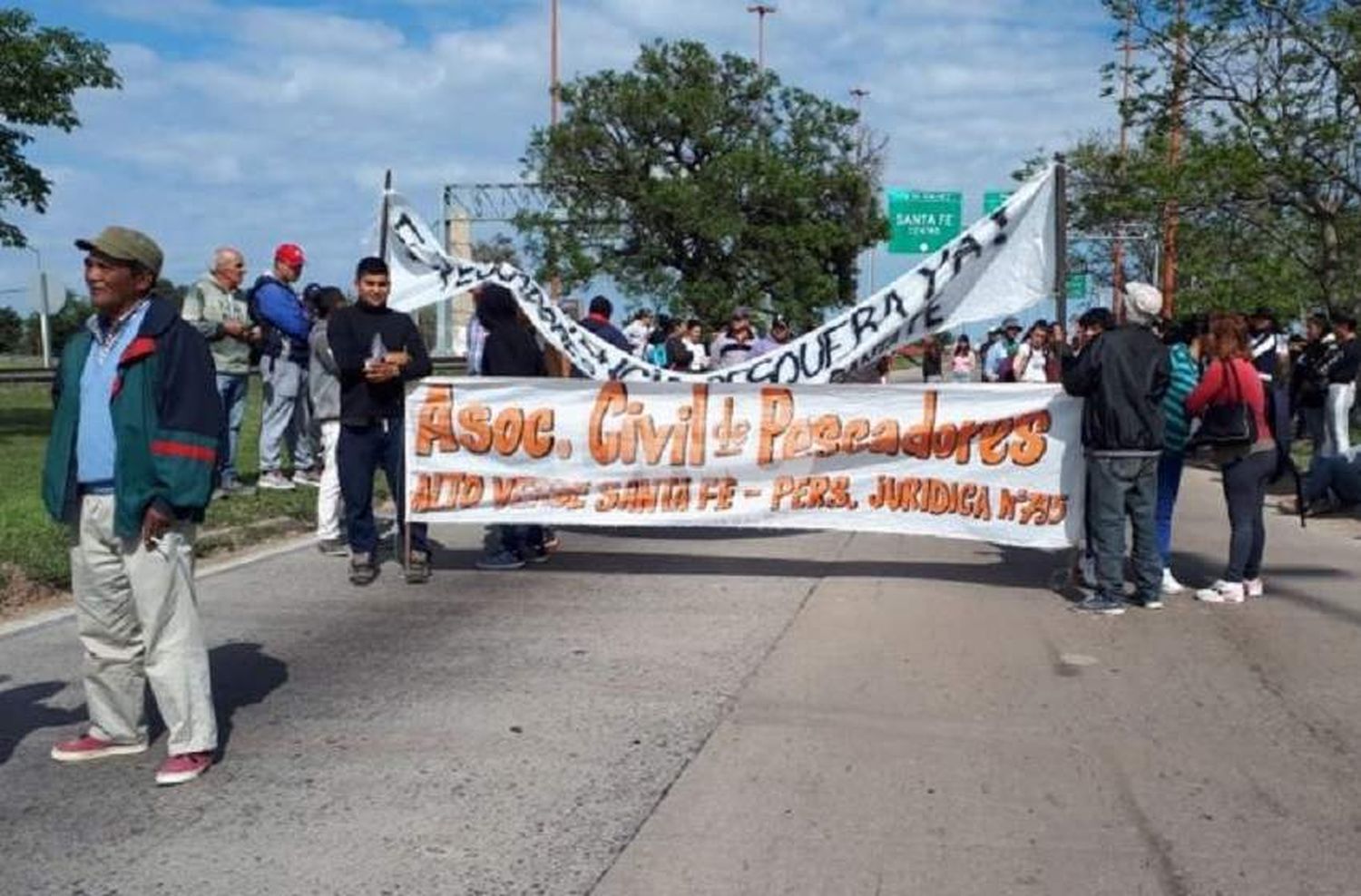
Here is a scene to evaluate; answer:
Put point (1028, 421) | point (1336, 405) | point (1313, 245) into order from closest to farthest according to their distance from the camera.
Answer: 1. point (1028, 421)
2. point (1336, 405)
3. point (1313, 245)

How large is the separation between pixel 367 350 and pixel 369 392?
0.27 meters

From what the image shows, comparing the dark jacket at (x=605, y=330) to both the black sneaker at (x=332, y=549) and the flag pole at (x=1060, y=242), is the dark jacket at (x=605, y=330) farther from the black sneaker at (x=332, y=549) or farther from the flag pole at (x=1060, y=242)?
the flag pole at (x=1060, y=242)

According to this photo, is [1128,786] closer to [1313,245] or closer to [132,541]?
[132,541]

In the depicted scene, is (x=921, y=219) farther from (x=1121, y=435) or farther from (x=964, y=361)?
(x=1121, y=435)

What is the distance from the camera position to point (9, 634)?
23.4 feet

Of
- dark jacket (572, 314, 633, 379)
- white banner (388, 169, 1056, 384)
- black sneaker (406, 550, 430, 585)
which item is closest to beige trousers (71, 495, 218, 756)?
black sneaker (406, 550, 430, 585)

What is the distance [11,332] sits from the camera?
73.6 metres

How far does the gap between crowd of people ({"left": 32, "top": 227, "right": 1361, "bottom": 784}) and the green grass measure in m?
0.49

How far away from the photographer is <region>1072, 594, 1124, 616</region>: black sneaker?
7719 millimetres

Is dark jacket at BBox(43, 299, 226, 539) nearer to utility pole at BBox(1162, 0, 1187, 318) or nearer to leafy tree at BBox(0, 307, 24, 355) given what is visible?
utility pole at BBox(1162, 0, 1187, 318)

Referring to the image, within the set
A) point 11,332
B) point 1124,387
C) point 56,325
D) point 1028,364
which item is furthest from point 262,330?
point 11,332

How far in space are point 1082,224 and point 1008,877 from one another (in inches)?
986

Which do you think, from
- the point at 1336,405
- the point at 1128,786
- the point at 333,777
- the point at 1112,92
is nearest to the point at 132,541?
the point at 333,777

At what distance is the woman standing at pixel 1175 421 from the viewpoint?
8219 mm
